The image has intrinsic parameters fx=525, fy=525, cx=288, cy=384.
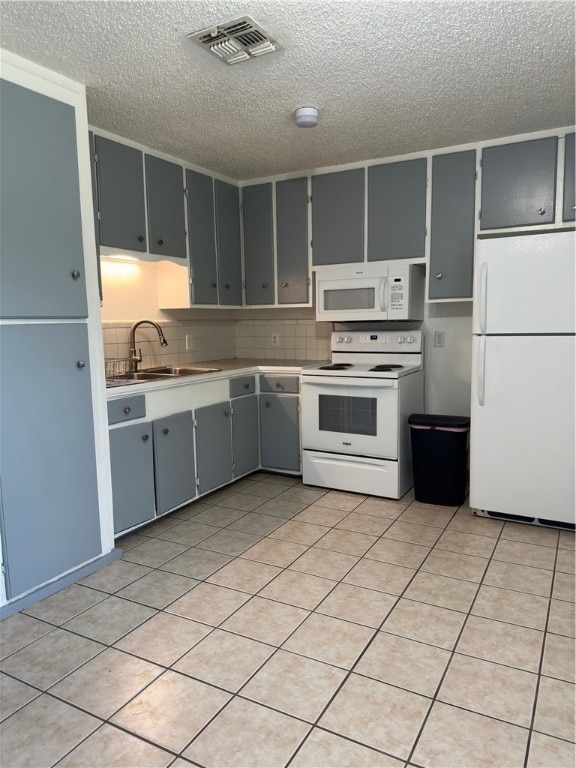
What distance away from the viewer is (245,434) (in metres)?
3.79

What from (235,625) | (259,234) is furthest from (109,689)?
(259,234)

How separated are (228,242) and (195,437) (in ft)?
5.18

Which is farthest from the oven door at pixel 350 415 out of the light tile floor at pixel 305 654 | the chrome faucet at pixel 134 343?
the chrome faucet at pixel 134 343

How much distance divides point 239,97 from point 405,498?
254cm

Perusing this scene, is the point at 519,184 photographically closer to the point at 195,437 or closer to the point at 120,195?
the point at 120,195

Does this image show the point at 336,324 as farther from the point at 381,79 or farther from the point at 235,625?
the point at 235,625

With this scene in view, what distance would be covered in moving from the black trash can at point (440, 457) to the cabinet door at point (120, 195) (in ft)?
6.74

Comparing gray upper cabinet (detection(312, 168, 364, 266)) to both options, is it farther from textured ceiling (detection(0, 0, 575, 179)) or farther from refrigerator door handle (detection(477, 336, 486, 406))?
refrigerator door handle (detection(477, 336, 486, 406))

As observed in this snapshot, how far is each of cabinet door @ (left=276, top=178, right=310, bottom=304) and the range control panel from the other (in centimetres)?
41

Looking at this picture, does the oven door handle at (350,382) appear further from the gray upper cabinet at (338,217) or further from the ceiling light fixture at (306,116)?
the ceiling light fixture at (306,116)

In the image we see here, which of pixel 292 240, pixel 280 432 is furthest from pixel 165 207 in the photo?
pixel 280 432

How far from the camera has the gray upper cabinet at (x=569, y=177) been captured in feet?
9.85

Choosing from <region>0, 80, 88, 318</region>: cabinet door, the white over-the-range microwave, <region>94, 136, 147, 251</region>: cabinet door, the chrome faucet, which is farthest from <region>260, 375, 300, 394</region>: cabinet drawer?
<region>0, 80, 88, 318</region>: cabinet door

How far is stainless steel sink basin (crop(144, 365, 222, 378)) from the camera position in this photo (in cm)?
352
